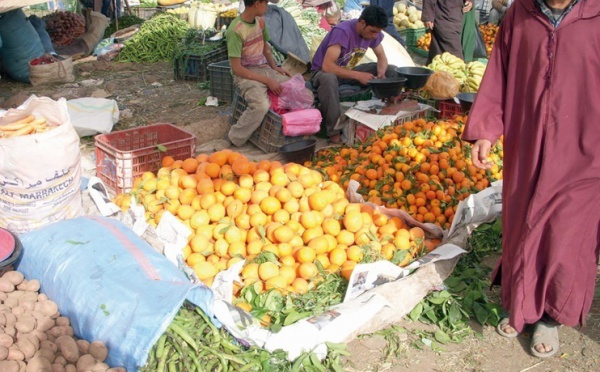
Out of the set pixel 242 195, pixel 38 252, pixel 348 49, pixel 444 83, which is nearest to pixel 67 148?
pixel 38 252

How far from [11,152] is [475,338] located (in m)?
2.73

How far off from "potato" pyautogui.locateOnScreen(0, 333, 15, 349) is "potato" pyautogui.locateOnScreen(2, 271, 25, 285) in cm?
47

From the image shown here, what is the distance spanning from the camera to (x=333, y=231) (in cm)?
345

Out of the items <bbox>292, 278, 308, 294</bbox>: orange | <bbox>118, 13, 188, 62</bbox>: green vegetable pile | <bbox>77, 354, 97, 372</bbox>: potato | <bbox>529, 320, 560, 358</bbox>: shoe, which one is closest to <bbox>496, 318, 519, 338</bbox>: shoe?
<bbox>529, 320, 560, 358</bbox>: shoe

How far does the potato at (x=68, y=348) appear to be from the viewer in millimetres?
2465

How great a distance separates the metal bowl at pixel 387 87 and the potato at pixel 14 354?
12.8ft

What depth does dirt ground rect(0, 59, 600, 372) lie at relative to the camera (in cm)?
287

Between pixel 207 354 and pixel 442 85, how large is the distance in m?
4.29

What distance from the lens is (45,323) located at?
Result: 2635 millimetres

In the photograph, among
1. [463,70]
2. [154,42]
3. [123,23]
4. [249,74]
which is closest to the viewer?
[249,74]

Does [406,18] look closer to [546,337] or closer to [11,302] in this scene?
[546,337]

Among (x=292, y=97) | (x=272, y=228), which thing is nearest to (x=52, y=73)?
(x=292, y=97)

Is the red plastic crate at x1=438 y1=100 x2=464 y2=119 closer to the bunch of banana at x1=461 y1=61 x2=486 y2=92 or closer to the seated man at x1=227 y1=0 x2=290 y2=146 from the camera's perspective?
the bunch of banana at x1=461 y1=61 x2=486 y2=92

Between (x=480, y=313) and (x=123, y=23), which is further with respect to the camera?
(x=123, y=23)
